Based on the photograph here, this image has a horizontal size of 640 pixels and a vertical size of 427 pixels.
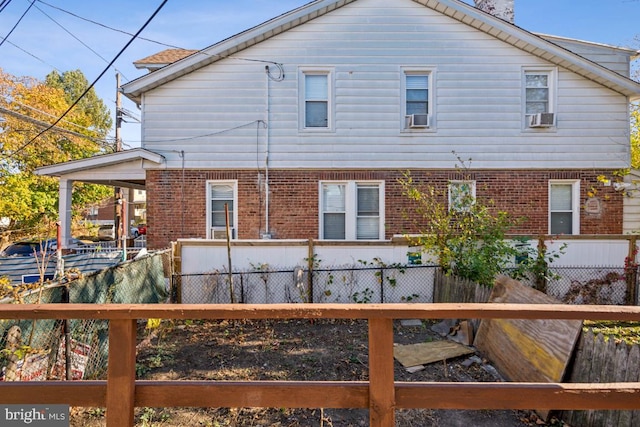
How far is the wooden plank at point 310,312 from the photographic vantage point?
164 cm

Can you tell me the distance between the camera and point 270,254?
7.71 m

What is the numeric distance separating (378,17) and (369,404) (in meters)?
9.45

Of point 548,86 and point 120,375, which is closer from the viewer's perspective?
point 120,375

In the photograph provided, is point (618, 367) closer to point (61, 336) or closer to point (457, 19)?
point (61, 336)

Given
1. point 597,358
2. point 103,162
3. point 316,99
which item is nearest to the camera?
point 597,358

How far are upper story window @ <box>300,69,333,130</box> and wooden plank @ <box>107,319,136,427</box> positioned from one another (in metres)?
7.78

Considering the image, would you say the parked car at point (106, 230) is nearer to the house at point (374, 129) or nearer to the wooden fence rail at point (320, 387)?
the house at point (374, 129)

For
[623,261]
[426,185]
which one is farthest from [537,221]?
[426,185]

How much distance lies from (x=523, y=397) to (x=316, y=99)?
27.4 feet

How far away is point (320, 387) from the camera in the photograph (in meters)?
1.69

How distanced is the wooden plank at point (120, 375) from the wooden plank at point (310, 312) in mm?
75

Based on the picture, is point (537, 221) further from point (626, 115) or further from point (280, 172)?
point (280, 172)

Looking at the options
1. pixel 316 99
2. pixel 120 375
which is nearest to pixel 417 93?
pixel 316 99

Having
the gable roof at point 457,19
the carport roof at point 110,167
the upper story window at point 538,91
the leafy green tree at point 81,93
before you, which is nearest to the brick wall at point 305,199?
the carport roof at point 110,167
